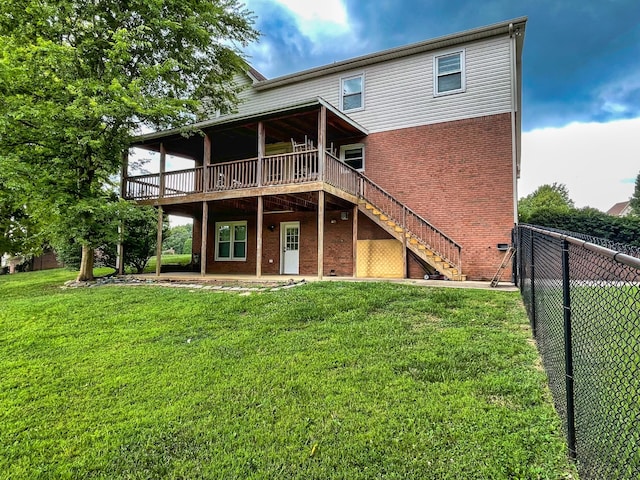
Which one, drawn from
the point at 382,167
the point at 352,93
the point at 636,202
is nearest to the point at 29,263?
the point at 352,93

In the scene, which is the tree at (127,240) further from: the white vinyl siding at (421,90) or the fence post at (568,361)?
the fence post at (568,361)

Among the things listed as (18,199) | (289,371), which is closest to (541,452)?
(289,371)

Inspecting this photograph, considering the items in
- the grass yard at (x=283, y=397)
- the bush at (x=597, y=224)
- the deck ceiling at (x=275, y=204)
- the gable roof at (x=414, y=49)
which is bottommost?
the grass yard at (x=283, y=397)

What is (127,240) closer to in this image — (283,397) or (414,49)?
(414,49)

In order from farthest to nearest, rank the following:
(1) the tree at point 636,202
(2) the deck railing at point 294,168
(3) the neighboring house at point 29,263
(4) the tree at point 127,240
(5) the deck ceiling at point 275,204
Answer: (1) the tree at point 636,202
(3) the neighboring house at point 29,263
(5) the deck ceiling at point 275,204
(4) the tree at point 127,240
(2) the deck railing at point 294,168

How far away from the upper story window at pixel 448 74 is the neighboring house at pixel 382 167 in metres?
0.03

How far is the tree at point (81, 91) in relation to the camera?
9484 mm

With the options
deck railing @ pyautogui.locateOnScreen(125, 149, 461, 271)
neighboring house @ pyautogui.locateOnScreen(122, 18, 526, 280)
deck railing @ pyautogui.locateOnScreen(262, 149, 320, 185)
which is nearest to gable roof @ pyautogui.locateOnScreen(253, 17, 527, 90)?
neighboring house @ pyautogui.locateOnScreen(122, 18, 526, 280)

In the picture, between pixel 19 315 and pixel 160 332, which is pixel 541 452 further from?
pixel 19 315

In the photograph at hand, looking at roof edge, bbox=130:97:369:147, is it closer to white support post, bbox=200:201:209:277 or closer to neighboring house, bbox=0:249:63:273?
white support post, bbox=200:201:209:277

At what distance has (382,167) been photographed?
12438 mm

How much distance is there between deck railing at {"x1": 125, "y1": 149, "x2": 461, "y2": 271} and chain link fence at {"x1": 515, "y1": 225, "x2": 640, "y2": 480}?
24.7 feet

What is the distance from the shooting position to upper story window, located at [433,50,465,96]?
1136cm

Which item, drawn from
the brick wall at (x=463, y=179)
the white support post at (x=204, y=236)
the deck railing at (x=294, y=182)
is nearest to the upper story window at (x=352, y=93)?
the brick wall at (x=463, y=179)
